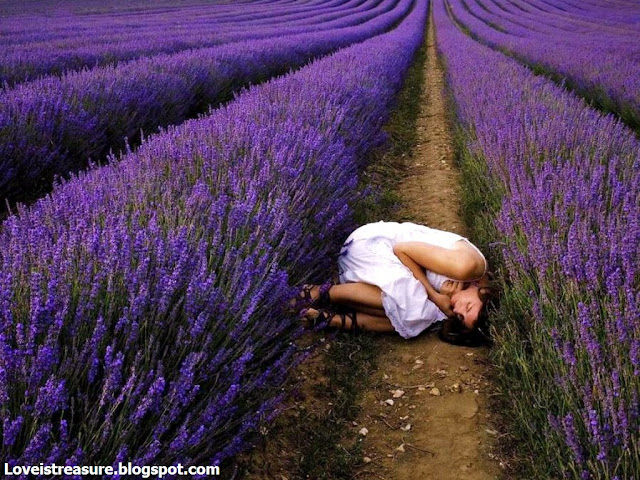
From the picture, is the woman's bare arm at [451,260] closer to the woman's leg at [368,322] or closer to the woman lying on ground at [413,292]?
the woman lying on ground at [413,292]

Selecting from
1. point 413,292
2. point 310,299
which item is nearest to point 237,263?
point 310,299

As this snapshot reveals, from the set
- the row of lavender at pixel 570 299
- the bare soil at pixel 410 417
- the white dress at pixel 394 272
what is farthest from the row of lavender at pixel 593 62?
the bare soil at pixel 410 417

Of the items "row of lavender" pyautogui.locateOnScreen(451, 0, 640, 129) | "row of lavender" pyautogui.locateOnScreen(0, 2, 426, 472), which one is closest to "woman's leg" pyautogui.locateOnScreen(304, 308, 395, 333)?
"row of lavender" pyautogui.locateOnScreen(0, 2, 426, 472)

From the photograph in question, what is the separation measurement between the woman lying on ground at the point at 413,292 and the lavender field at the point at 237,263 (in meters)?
0.15

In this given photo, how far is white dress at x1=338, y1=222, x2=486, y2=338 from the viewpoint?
258 cm

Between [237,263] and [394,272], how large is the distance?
3.41ft

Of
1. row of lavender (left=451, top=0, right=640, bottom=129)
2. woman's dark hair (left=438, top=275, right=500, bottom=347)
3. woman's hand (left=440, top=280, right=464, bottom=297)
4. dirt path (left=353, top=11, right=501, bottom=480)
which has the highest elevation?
row of lavender (left=451, top=0, right=640, bottom=129)

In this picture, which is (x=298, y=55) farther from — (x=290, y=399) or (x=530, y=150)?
(x=290, y=399)

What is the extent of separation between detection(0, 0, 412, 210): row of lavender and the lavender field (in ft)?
0.08

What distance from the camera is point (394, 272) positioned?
8.68ft

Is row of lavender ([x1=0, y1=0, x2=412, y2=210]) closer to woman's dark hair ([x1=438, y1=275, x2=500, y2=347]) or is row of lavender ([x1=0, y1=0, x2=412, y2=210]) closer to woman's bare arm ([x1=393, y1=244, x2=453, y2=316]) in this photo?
woman's bare arm ([x1=393, y1=244, x2=453, y2=316])

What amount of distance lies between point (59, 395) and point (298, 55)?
8.95m

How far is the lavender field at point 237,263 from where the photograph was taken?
1.30m

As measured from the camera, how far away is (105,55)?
748 cm
